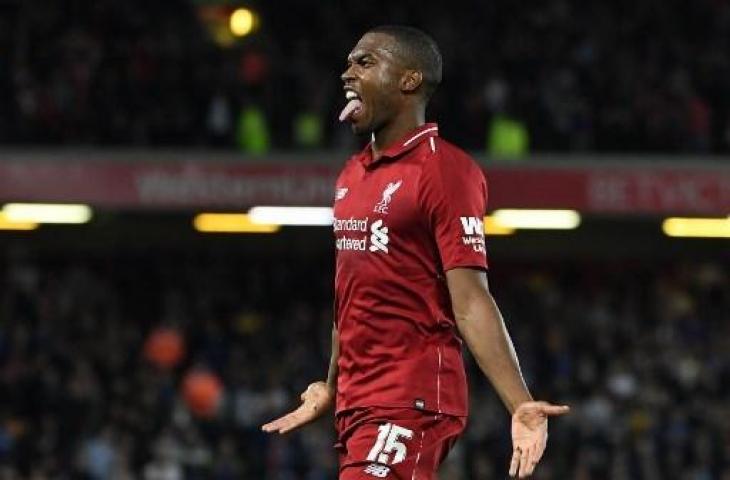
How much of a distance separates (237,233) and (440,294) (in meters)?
17.5

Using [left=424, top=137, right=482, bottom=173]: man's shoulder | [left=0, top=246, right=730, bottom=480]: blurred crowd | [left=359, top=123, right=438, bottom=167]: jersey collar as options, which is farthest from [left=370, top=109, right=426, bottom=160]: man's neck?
[left=0, top=246, right=730, bottom=480]: blurred crowd

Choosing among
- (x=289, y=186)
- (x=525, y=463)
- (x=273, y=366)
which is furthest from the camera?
(x=289, y=186)

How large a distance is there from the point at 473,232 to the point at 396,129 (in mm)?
429

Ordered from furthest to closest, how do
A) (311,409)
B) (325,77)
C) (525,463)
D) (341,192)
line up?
1. (325,77)
2. (311,409)
3. (341,192)
4. (525,463)

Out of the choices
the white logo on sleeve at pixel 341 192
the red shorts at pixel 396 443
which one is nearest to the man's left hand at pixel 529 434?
the red shorts at pixel 396 443

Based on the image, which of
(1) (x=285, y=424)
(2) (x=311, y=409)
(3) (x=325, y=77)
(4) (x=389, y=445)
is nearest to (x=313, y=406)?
(2) (x=311, y=409)

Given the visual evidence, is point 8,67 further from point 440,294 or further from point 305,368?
point 440,294

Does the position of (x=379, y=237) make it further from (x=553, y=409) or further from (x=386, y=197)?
(x=553, y=409)

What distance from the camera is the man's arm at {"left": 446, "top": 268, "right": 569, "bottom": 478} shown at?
4746mm

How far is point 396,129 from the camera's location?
17.3 feet

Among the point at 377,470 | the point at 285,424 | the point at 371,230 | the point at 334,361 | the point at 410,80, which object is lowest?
the point at 377,470

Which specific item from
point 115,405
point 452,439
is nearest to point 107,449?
point 115,405

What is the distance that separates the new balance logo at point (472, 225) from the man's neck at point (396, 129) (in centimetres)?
→ 37

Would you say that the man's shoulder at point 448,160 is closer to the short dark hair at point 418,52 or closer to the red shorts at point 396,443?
the short dark hair at point 418,52
